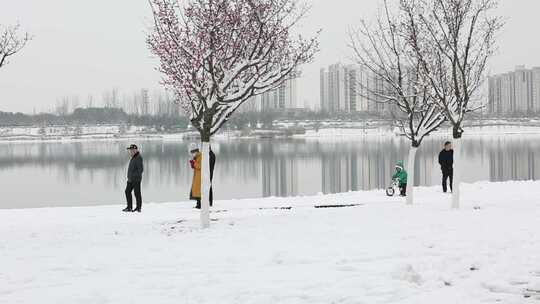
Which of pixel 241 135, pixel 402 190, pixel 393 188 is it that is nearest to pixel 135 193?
pixel 393 188

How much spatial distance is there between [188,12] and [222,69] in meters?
1.03

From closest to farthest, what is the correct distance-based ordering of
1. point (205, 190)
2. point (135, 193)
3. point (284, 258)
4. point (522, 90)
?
point (284, 258), point (205, 190), point (135, 193), point (522, 90)

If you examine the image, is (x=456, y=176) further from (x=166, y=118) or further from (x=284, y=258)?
(x=166, y=118)

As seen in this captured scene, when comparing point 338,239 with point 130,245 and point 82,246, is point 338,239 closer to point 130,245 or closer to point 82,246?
point 130,245

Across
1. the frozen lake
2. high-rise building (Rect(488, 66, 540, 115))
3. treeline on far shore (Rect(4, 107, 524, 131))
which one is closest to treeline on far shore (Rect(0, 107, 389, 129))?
treeline on far shore (Rect(4, 107, 524, 131))

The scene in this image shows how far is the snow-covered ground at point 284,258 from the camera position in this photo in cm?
508

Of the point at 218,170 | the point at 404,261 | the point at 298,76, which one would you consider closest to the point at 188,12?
the point at 298,76

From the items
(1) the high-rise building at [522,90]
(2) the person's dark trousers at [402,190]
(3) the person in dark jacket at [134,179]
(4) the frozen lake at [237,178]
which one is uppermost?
(1) the high-rise building at [522,90]

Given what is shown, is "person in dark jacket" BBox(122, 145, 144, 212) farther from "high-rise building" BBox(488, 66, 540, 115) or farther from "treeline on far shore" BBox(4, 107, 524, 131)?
"high-rise building" BBox(488, 66, 540, 115)

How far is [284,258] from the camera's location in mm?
6398

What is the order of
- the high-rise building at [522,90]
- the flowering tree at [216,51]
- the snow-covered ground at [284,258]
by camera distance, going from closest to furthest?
the snow-covered ground at [284,258], the flowering tree at [216,51], the high-rise building at [522,90]

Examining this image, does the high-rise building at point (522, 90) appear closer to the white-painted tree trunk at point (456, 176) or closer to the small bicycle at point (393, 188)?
the small bicycle at point (393, 188)

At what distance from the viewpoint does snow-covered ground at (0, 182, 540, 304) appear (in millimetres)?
5082

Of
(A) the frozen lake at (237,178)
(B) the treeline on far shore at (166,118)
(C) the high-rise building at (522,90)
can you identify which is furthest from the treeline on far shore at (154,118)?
(A) the frozen lake at (237,178)
